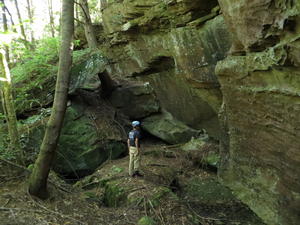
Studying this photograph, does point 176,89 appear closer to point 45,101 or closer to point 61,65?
point 45,101

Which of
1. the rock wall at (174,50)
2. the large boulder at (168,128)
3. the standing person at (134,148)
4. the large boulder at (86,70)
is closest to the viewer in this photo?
the standing person at (134,148)

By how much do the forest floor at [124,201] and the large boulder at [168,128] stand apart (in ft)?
8.22

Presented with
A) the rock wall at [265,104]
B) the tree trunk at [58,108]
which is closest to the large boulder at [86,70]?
the tree trunk at [58,108]

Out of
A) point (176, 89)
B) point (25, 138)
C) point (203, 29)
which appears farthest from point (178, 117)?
point (25, 138)

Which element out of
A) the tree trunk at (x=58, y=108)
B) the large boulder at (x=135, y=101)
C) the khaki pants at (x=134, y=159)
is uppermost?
the tree trunk at (x=58, y=108)

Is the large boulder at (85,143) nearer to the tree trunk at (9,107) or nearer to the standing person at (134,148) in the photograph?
the standing person at (134,148)

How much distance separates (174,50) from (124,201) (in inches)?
223

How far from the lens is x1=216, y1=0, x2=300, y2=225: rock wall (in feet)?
17.0

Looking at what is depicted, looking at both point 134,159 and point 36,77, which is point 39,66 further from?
point 134,159

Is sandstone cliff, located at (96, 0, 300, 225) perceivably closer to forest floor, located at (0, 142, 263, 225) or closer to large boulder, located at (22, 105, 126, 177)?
forest floor, located at (0, 142, 263, 225)

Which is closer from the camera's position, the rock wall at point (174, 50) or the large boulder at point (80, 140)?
the rock wall at point (174, 50)

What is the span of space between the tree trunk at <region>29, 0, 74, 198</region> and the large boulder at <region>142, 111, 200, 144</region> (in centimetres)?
656

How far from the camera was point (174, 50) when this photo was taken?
9242mm

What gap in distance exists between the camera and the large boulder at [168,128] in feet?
36.3
